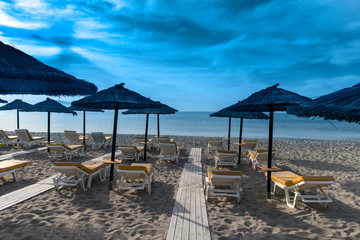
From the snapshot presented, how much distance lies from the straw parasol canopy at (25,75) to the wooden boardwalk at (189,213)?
2653 millimetres

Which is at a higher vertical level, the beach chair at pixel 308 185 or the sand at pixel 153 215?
the beach chair at pixel 308 185

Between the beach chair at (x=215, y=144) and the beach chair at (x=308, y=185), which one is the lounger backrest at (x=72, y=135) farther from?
the beach chair at (x=308, y=185)

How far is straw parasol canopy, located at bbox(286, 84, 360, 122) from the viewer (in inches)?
79.0

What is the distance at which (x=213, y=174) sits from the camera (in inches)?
158

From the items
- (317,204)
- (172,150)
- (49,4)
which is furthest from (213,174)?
(49,4)

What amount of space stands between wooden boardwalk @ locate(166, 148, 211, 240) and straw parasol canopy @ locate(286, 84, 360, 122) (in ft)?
7.13

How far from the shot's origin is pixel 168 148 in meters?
7.46

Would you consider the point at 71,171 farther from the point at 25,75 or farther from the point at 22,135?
the point at 22,135

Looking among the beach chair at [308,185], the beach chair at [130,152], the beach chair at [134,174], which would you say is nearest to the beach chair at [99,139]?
the beach chair at [130,152]

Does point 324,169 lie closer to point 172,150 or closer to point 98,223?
point 172,150

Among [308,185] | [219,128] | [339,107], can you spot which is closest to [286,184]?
[308,185]

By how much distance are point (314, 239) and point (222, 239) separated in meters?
1.31

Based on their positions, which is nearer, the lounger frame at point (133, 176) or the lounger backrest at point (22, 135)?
the lounger frame at point (133, 176)

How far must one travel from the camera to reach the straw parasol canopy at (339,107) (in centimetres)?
201
